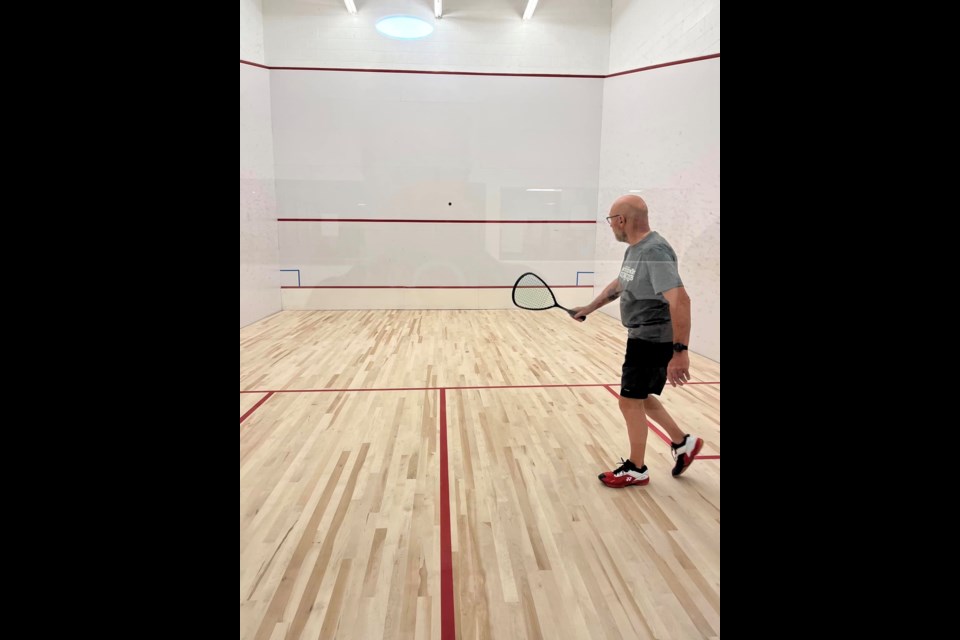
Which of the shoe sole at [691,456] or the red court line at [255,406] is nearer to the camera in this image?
the shoe sole at [691,456]

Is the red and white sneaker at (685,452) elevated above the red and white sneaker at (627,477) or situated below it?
above

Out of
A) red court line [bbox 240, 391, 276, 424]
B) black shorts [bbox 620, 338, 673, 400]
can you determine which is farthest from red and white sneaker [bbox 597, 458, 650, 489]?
red court line [bbox 240, 391, 276, 424]

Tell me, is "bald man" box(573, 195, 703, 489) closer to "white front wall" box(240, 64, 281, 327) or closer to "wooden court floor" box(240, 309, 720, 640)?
"wooden court floor" box(240, 309, 720, 640)

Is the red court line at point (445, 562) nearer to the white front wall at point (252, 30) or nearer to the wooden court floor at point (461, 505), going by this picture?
the wooden court floor at point (461, 505)

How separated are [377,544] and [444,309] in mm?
1073

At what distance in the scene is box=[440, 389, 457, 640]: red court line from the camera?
3.12 ft

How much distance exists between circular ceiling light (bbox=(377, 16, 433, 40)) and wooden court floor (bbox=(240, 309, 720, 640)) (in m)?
1.08

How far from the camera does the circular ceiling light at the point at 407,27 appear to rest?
1814 mm

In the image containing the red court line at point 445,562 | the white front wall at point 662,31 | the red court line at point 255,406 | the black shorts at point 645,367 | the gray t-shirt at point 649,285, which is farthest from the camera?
the red court line at point 255,406

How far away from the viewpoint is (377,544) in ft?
4.03

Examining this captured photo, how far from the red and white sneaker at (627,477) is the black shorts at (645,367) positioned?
26 cm

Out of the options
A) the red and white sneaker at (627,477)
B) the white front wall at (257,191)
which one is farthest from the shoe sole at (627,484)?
the white front wall at (257,191)
